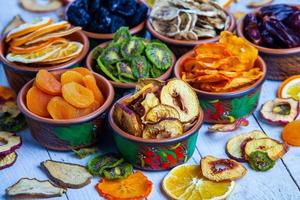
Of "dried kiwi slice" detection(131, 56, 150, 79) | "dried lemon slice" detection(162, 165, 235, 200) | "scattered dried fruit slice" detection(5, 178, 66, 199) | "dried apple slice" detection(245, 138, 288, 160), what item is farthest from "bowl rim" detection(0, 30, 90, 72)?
"dried apple slice" detection(245, 138, 288, 160)

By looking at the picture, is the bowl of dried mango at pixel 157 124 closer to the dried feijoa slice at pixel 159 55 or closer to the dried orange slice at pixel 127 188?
the dried orange slice at pixel 127 188

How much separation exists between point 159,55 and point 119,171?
0.48 metres

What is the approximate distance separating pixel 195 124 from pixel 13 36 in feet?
2.56

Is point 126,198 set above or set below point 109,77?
below

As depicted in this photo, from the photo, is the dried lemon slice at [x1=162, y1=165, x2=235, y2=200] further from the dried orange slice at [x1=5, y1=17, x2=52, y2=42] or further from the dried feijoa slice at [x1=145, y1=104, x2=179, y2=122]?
the dried orange slice at [x1=5, y1=17, x2=52, y2=42]

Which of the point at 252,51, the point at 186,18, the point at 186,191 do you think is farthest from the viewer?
the point at 186,18

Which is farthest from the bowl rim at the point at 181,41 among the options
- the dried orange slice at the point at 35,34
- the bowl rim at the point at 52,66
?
the dried orange slice at the point at 35,34

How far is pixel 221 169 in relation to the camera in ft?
6.11

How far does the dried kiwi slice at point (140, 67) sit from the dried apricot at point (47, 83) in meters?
0.27

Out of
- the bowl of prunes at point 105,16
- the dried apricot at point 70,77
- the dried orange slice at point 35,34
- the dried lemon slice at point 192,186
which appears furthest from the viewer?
the bowl of prunes at point 105,16

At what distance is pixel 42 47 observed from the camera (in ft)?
7.23

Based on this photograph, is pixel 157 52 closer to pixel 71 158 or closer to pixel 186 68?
pixel 186 68

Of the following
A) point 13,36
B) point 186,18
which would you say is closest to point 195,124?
point 186,18

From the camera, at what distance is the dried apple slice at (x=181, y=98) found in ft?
6.12
